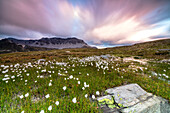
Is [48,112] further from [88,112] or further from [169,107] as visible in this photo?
[169,107]

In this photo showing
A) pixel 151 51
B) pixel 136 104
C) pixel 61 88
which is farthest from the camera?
pixel 151 51

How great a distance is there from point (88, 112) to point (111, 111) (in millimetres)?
894

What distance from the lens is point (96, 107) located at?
3004mm

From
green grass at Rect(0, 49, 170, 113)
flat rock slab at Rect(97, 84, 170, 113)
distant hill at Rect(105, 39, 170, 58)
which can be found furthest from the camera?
distant hill at Rect(105, 39, 170, 58)

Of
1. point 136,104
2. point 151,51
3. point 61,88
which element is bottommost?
point 151,51

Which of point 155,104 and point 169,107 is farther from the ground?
point 155,104

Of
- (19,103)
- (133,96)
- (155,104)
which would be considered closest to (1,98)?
(19,103)

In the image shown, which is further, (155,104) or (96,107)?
(155,104)

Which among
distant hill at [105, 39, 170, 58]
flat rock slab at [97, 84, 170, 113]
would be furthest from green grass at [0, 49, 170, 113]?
distant hill at [105, 39, 170, 58]

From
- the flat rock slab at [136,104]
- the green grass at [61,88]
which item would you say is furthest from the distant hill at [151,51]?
the flat rock slab at [136,104]

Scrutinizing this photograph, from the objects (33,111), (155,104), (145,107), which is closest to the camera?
(33,111)

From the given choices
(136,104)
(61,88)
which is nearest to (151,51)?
(136,104)

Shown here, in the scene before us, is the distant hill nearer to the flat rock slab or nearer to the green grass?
the green grass

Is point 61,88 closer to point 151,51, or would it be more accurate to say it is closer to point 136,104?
point 136,104
